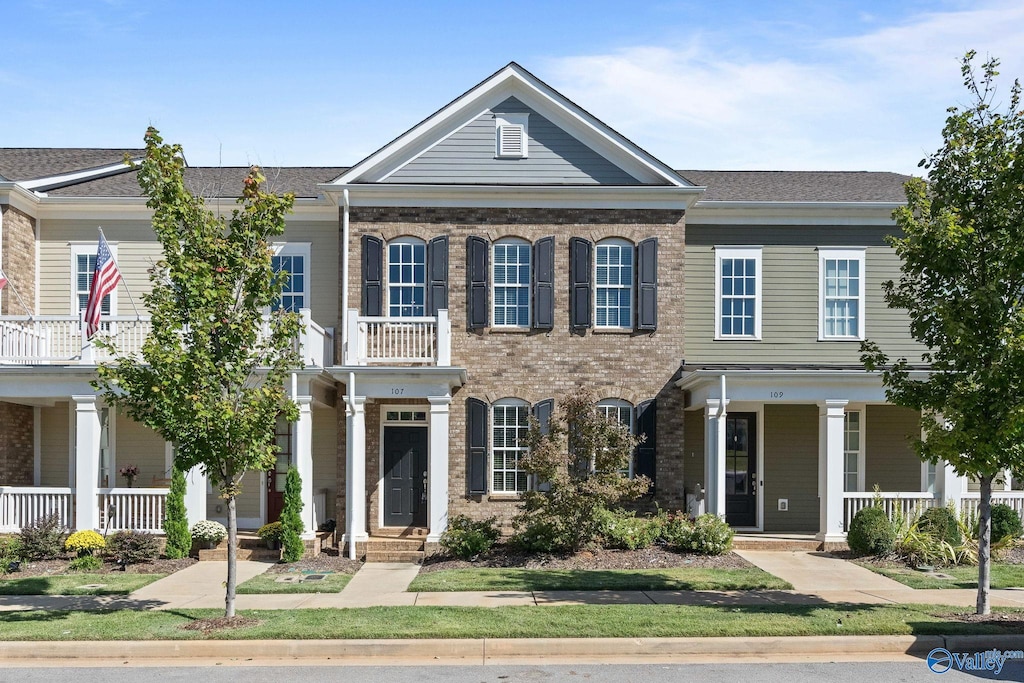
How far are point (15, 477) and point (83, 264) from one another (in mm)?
4666

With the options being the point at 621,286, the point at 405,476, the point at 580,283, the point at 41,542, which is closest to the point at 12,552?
the point at 41,542

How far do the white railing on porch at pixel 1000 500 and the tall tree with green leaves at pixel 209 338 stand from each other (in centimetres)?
1326

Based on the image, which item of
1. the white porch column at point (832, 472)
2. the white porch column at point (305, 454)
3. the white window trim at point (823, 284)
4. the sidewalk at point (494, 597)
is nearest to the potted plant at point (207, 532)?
the white porch column at point (305, 454)

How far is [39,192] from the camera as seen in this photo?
795 inches

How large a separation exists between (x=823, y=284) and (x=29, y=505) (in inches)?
663

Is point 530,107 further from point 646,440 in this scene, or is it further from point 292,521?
point 292,521

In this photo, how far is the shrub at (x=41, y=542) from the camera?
1688 cm

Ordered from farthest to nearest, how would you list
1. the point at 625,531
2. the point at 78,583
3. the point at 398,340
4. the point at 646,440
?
the point at 646,440, the point at 398,340, the point at 625,531, the point at 78,583

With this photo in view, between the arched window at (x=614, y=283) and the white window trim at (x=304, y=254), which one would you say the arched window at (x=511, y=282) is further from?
the white window trim at (x=304, y=254)

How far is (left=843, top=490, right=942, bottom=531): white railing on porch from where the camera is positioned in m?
18.3

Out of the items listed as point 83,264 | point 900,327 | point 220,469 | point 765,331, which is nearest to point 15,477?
point 83,264

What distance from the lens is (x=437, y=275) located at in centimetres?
1959

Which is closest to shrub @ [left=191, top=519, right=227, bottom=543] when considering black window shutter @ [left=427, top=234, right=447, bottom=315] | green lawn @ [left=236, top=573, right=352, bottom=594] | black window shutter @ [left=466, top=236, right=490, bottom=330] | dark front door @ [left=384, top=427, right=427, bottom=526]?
green lawn @ [left=236, top=573, right=352, bottom=594]

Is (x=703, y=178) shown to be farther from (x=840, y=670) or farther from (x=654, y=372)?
(x=840, y=670)
